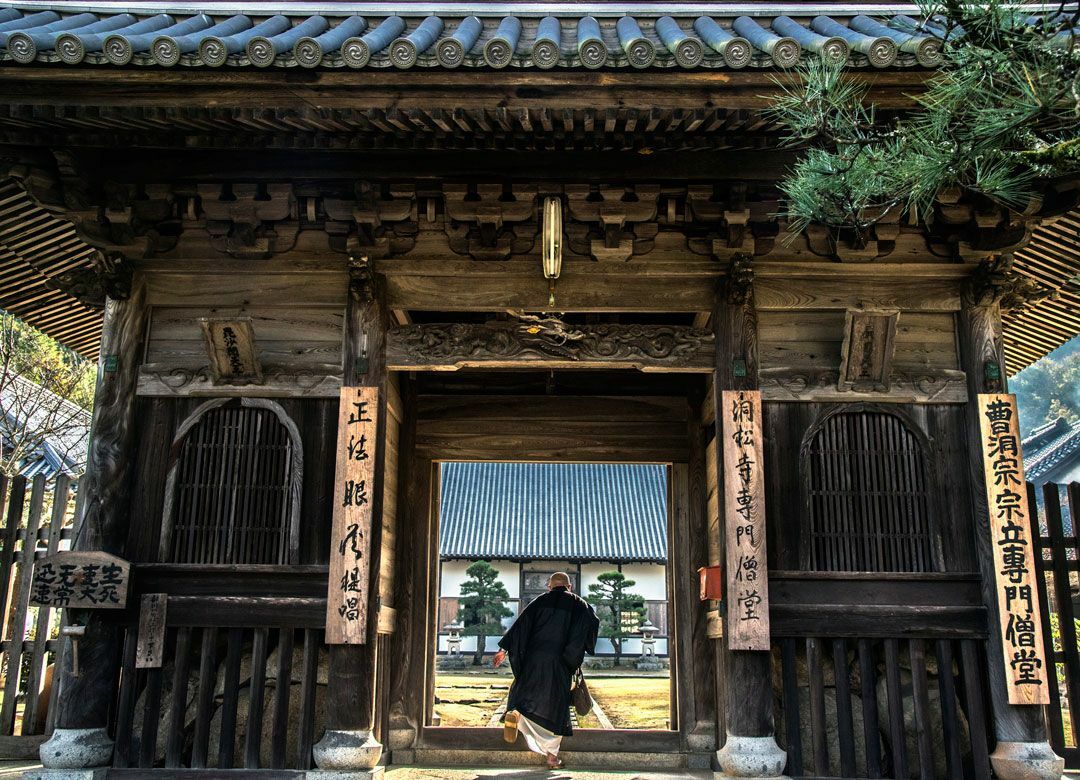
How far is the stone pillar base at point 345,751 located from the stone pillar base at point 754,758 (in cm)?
241

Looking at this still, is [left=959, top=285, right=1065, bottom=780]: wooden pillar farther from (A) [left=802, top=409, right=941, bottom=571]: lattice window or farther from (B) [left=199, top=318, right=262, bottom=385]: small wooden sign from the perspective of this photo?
(B) [left=199, top=318, right=262, bottom=385]: small wooden sign

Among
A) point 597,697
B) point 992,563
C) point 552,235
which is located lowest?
point 597,697

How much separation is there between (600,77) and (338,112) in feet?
5.48

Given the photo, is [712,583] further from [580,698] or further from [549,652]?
[580,698]

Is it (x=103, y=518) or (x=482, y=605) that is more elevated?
(x=103, y=518)

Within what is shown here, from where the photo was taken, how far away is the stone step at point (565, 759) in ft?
28.8

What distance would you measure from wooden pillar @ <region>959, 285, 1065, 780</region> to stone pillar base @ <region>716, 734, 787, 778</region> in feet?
4.78

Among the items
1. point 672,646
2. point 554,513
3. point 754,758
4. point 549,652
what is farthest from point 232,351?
point 554,513

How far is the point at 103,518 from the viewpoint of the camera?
21.8 feet

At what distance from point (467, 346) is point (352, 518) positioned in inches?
60.2

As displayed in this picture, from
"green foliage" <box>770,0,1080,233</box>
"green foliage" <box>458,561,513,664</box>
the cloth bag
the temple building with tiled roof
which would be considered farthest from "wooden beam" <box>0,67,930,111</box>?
"green foliage" <box>458,561,513,664</box>

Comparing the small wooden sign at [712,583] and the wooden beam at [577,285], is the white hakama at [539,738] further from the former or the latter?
the wooden beam at [577,285]

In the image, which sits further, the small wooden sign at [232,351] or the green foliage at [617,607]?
the green foliage at [617,607]

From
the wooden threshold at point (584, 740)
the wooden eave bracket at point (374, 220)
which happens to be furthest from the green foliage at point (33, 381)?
the wooden eave bracket at point (374, 220)
